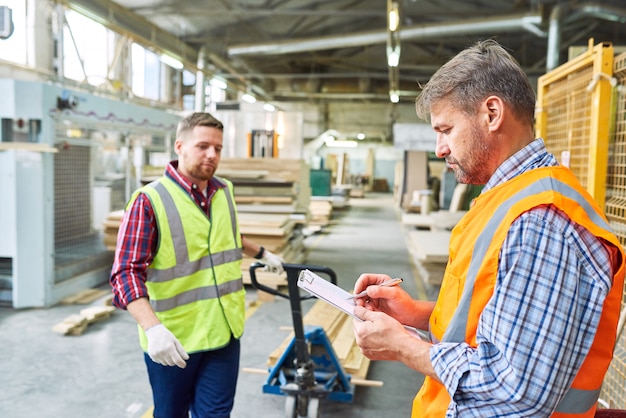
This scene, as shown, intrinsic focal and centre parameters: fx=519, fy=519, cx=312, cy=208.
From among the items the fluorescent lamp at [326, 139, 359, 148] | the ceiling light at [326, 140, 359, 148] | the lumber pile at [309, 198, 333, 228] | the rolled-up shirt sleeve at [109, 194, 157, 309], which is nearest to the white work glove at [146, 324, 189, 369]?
the rolled-up shirt sleeve at [109, 194, 157, 309]

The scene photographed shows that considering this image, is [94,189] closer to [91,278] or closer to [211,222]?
[91,278]

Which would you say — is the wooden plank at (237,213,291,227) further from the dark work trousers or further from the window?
the window

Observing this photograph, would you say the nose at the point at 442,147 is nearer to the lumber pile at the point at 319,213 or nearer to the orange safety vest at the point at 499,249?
the orange safety vest at the point at 499,249

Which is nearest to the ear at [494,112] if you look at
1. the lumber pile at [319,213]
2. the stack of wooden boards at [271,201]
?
the stack of wooden boards at [271,201]

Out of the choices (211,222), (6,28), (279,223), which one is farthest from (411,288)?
(6,28)

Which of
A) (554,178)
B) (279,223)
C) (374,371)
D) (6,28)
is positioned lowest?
(374,371)

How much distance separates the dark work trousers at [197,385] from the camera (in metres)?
2.59

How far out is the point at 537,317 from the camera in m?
1.09

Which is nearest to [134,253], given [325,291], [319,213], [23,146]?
[325,291]

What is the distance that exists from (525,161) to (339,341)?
382 cm

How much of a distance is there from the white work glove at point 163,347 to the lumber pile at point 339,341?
2047mm

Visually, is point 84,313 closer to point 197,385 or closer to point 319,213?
point 197,385

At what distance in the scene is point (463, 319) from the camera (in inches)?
49.3

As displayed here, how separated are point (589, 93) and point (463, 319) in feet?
9.27
